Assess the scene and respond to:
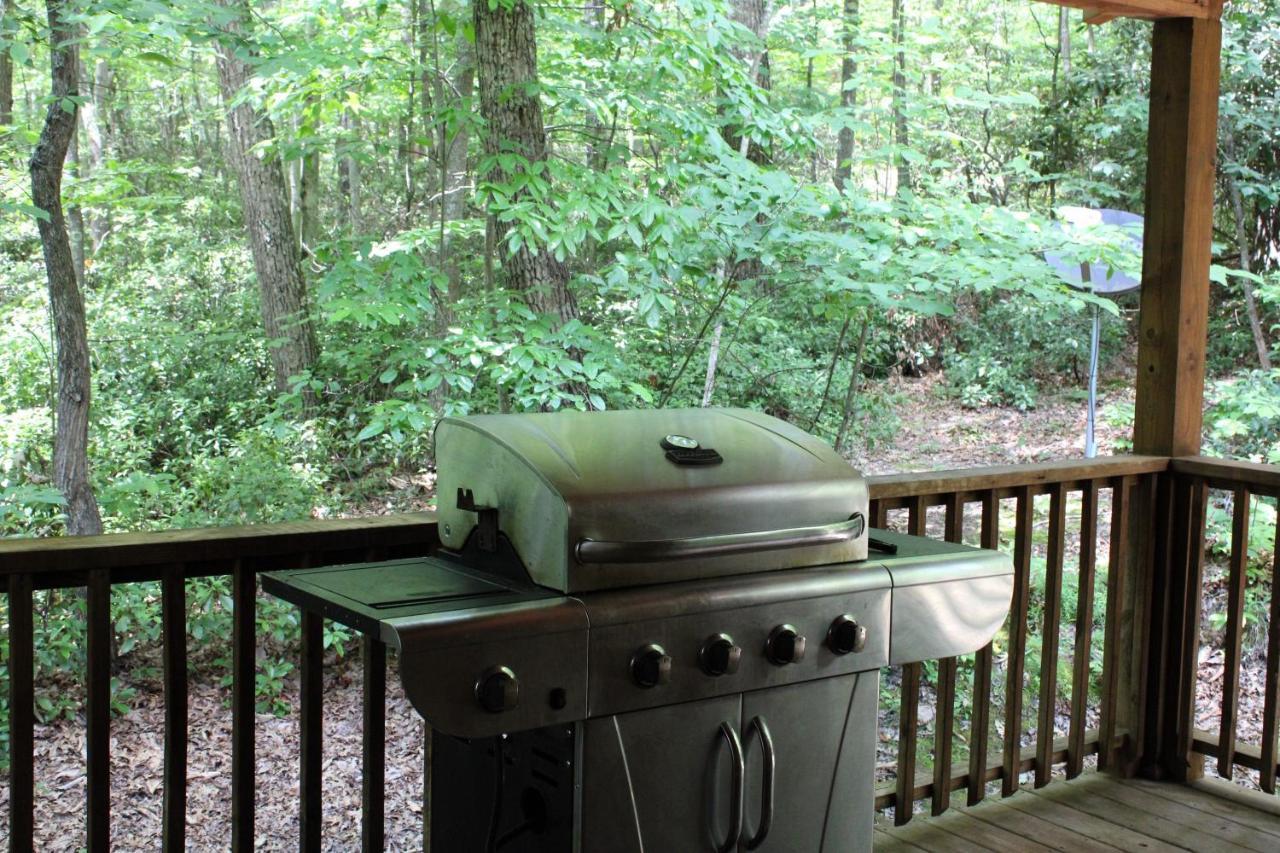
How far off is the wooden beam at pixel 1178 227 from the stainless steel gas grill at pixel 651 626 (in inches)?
59.6

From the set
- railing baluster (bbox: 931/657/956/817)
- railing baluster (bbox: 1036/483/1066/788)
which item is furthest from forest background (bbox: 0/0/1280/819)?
railing baluster (bbox: 931/657/956/817)

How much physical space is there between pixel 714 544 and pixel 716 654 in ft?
0.53

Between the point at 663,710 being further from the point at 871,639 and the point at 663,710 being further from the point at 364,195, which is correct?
the point at 364,195

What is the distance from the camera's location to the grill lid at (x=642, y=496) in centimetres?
159

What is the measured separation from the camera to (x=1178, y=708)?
322 cm

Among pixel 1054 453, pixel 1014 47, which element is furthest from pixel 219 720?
pixel 1014 47

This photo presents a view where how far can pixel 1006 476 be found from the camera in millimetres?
2838

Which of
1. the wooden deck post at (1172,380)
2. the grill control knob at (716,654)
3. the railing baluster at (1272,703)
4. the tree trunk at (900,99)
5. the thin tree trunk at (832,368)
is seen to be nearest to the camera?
the grill control knob at (716,654)

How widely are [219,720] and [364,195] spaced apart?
6.97 metres

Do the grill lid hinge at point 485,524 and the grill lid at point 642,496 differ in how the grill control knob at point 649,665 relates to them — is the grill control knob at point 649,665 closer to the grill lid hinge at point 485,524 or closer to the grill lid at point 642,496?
the grill lid at point 642,496

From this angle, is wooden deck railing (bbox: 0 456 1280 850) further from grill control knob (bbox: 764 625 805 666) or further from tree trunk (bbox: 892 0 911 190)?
tree trunk (bbox: 892 0 911 190)

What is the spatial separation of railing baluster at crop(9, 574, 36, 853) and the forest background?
2517mm

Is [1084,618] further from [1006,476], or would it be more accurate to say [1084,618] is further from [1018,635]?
[1006,476]

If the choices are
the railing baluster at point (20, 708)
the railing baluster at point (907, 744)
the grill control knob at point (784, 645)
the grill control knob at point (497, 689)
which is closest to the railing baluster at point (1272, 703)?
the railing baluster at point (907, 744)
